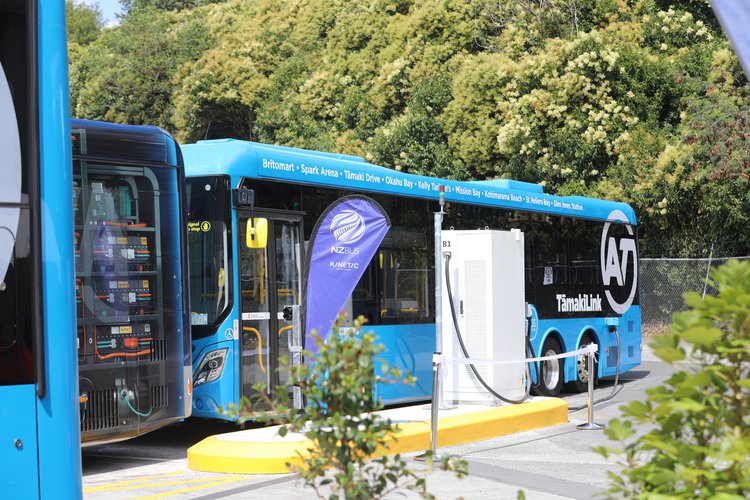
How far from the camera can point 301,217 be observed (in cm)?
1196

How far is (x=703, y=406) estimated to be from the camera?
3.12 meters

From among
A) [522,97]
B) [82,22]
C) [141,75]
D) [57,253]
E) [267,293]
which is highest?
[82,22]

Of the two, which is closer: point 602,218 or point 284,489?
point 284,489

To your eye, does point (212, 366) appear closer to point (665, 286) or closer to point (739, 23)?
point (739, 23)

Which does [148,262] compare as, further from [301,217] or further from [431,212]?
[431,212]

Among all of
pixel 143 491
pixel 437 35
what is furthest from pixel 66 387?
pixel 437 35

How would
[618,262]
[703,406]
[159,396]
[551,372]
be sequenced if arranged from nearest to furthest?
1. [703,406]
2. [159,396]
3. [551,372]
4. [618,262]

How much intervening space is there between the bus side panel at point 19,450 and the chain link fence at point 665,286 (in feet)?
75.7

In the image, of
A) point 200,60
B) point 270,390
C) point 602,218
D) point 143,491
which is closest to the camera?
point 143,491

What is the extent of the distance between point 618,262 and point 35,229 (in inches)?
569

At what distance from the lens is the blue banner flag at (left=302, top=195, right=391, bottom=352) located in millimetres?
11898

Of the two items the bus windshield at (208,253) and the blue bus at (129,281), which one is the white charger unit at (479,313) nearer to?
the bus windshield at (208,253)

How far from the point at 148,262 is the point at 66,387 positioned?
176 inches

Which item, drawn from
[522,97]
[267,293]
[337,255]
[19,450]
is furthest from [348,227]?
[522,97]
